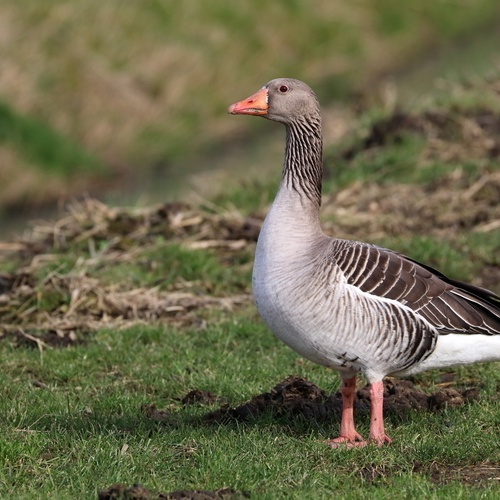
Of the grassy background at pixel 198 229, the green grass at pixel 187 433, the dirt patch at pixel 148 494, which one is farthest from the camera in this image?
the grassy background at pixel 198 229

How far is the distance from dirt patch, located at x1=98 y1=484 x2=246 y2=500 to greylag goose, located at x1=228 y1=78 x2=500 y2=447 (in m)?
1.16

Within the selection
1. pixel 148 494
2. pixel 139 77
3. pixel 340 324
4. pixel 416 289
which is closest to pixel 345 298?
pixel 340 324

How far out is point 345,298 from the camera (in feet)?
21.0

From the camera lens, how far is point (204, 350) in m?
8.88

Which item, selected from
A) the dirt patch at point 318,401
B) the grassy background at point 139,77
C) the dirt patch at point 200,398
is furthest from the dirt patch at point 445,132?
the dirt patch at point 200,398

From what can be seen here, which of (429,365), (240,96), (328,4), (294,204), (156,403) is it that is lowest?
(156,403)

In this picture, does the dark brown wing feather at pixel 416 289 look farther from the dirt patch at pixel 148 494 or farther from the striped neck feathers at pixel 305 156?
the dirt patch at pixel 148 494

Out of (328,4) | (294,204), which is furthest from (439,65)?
(294,204)

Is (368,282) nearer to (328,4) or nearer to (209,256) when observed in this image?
(209,256)

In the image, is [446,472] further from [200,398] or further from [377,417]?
[200,398]

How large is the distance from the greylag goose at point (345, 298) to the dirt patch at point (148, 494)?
1.16 m

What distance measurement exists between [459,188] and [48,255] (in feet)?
16.5

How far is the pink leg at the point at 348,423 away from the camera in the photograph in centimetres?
654

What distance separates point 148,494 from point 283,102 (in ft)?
8.79
